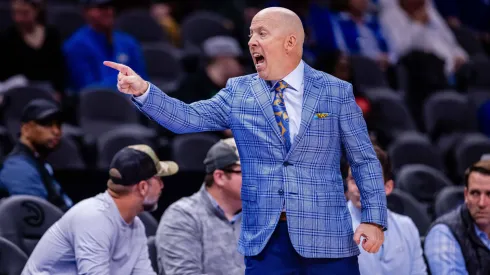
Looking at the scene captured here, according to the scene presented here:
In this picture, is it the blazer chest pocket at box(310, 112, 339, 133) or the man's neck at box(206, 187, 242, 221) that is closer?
the blazer chest pocket at box(310, 112, 339, 133)

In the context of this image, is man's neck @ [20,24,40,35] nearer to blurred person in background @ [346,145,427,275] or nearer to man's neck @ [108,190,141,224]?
man's neck @ [108,190,141,224]

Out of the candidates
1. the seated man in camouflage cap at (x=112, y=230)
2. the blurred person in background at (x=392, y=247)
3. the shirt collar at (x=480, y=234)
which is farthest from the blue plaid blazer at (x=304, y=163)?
the shirt collar at (x=480, y=234)

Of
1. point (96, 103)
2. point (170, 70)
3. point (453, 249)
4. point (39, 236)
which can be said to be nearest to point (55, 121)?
point (39, 236)

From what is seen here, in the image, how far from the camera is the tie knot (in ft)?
10.9

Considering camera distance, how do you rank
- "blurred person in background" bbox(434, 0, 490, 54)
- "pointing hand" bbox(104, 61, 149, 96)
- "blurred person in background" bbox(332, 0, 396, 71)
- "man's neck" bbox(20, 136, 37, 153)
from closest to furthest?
"pointing hand" bbox(104, 61, 149, 96), "man's neck" bbox(20, 136, 37, 153), "blurred person in background" bbox(332, 0, 396, 71), "blurred person in background" bbox(434, 0, 490, 54)

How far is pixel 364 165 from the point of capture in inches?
129

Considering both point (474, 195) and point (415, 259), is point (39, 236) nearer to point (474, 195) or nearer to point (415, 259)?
point (415, 259)

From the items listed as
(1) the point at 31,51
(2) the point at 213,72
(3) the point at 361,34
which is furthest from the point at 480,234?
(3) the point at 361,34

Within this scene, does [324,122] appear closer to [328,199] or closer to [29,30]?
[328,199]

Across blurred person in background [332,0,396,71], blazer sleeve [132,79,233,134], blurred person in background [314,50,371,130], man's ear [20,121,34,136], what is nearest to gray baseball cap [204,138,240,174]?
blazer sleeve [132,79,233,134]

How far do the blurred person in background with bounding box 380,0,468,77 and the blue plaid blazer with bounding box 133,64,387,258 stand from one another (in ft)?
19.9

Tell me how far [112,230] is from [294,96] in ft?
4.02

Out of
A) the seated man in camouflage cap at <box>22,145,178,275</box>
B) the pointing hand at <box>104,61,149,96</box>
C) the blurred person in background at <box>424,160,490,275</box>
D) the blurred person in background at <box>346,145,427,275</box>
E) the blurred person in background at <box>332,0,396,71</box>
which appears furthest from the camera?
the blurred person in background at <box>332,0,396,71</box>

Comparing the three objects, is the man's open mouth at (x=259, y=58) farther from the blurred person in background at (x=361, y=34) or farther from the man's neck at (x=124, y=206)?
the blurred person in background at (x=361, y=34)
